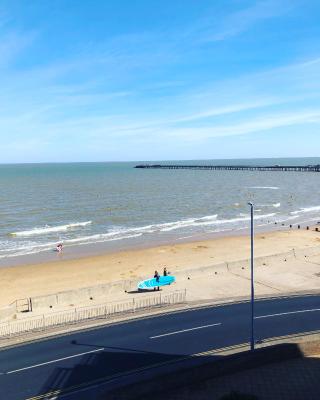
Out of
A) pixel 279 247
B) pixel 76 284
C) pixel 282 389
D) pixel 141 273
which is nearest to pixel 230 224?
pixel 279 247

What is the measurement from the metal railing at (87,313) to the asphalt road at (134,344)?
202 centimetres

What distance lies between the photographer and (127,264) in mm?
41969

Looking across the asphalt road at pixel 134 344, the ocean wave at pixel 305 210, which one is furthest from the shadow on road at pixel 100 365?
the ocean wave at pixel 305 210

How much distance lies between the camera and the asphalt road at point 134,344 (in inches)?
681

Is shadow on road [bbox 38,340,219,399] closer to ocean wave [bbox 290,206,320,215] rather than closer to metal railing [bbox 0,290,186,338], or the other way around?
metal railing [bbox 0,290,186,338]

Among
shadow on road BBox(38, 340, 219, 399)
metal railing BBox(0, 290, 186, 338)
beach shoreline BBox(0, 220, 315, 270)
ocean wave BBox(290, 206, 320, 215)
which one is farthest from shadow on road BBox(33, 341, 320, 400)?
ocean wave BBox(290, 206, 320, 215)

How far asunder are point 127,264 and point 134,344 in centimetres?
2178

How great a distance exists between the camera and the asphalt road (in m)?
17.3

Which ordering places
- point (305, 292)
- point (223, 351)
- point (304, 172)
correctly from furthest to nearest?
point (304, 172), point (305, 292), point (223, 351)

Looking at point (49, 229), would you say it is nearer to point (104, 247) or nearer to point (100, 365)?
point (104, 247)

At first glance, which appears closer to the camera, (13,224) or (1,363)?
(1,363)

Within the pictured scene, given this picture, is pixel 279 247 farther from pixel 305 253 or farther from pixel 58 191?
pixel 58 191

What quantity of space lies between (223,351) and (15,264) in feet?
97.8

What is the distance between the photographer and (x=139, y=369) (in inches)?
703
